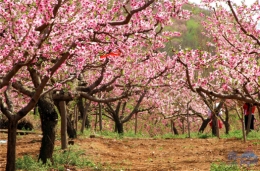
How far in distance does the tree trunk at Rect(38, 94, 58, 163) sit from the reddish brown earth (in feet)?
3.74

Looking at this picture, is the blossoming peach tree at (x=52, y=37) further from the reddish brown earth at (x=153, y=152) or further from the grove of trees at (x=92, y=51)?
the reddish brown earth at (x=153, y=152)

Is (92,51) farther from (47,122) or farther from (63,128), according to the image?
(63,128)

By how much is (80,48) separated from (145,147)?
9.74 metres

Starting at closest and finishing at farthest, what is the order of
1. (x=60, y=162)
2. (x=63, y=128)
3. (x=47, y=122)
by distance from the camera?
(x=47, y=122) → (x=60, y=162) → (x=63, y=128)

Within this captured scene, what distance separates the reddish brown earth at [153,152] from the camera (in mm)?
12695

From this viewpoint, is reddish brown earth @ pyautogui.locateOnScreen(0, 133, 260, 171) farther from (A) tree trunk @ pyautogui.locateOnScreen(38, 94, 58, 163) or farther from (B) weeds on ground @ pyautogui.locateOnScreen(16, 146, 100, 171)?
(A) tree trunk @ pyautogui.locateOnScreen(38, 94, 58, 163)

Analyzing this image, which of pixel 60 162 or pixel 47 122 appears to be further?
pixel 60 162

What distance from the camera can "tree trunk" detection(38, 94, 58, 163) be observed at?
11.4 m

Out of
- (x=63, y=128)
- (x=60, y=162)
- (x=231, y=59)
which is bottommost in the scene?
(x=60, y=162)

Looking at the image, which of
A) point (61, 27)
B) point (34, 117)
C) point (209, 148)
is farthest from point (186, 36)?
point (61, 27)

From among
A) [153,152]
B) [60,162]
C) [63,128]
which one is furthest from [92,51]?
[153,152]

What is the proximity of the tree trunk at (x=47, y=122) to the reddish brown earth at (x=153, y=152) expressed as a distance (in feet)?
3.74

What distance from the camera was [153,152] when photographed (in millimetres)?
16109

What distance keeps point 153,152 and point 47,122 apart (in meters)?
5.56
